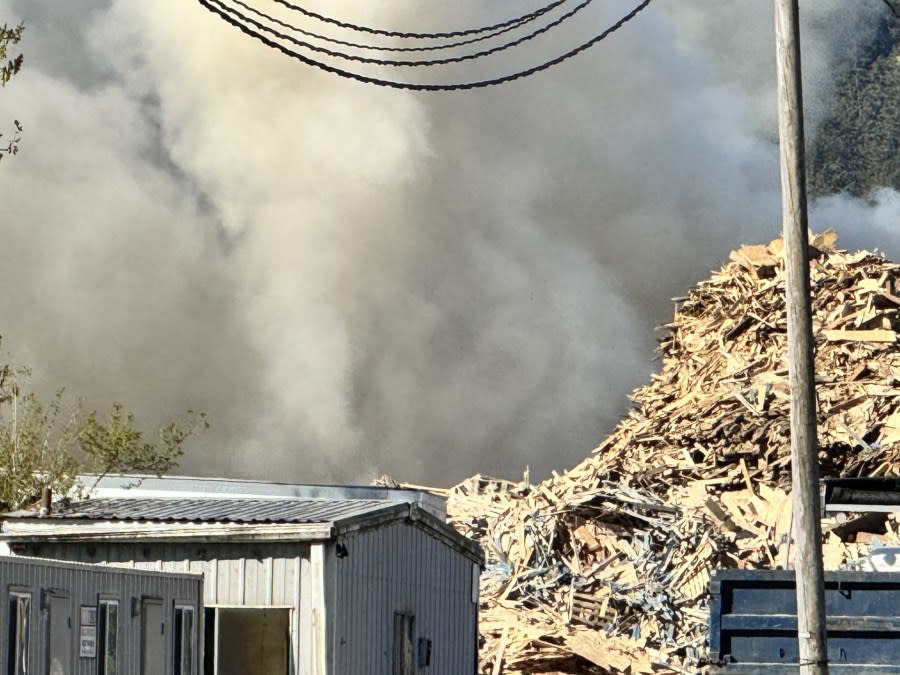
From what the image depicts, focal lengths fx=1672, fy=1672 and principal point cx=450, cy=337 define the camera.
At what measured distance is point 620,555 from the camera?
30641mm

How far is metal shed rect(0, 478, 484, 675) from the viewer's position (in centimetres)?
1947

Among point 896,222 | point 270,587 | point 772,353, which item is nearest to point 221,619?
point 270,587

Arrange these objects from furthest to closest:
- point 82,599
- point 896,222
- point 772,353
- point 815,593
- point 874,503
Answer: point 896,222
point 772,353
point 82,599
point 874,503
point 815,593

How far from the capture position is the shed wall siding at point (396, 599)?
1988 centimetres

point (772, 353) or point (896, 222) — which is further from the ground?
point (896, 222)

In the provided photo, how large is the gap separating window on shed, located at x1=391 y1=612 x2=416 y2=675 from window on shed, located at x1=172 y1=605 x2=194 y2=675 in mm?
3250

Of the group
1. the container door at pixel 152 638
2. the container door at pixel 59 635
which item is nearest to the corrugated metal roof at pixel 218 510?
the container door at pixel 152 638

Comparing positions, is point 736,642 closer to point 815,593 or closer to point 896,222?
point 815,593

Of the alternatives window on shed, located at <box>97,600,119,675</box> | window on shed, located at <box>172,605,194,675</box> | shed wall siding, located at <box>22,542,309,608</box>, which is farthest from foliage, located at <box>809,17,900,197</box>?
window on shed, located at <box>97,600,119,675</box>

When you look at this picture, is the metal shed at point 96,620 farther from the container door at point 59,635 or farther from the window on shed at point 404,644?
the window on shed at point 404,644

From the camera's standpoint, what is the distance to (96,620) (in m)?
17.0

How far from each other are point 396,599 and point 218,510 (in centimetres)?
259

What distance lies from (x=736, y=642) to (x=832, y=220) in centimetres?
4644

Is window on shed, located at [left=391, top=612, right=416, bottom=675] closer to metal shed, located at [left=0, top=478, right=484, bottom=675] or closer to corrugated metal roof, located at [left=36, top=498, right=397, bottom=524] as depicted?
metal shed, located at [left=0, top=478, right=484, bottom=675]
